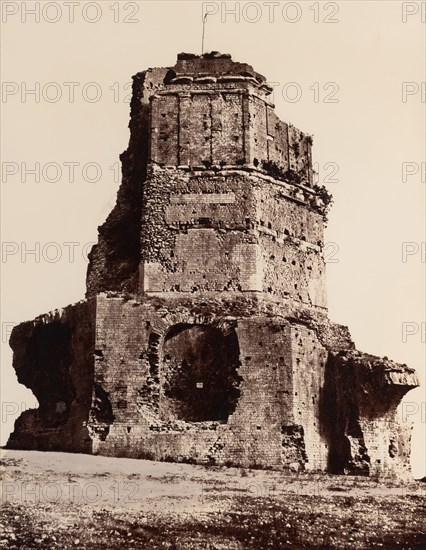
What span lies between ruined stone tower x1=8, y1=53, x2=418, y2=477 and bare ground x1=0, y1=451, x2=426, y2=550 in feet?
5.32

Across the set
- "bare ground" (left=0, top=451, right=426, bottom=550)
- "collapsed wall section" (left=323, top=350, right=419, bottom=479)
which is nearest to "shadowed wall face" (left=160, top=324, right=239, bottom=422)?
"bare ground" (left=0, top=451, right=426, bottom=550)

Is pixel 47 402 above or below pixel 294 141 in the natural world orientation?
below

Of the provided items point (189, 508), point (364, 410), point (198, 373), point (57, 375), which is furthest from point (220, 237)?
point (189, 508)

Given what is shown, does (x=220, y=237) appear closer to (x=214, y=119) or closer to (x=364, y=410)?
(x=214, y=119)

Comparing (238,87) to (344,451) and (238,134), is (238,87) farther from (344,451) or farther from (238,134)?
(344,451)

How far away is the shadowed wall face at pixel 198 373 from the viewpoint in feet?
80.9

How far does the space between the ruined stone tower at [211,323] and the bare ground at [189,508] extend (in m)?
1.62

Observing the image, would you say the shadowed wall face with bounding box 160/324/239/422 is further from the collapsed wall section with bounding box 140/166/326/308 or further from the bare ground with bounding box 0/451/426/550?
the bare ground with bounding box 0/451/426/550

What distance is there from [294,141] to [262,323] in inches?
298

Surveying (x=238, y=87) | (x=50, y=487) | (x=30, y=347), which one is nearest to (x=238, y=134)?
(x=238, y=87)

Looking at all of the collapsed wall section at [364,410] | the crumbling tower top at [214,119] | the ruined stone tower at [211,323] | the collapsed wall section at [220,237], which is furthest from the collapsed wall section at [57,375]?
the collapsed wall section at [364,410]

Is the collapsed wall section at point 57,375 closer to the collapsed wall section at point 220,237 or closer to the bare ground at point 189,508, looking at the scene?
the bare ground at point 189,508

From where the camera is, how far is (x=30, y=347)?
89.6 ft

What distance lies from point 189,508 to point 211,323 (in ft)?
27.3
